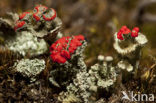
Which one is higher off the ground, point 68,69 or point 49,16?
point 49,16

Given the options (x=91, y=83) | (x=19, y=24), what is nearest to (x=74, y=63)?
(x=91, y=83)

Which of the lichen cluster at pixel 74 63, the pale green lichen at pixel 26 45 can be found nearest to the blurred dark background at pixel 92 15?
the pale green lichen at pixel 26 45

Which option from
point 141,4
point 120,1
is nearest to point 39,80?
point 141,4

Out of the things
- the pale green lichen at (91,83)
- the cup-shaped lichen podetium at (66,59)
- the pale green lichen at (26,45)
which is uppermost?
the pale green lichen at (26,45)

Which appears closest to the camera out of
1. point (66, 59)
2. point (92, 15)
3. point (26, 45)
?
point (66, 59)

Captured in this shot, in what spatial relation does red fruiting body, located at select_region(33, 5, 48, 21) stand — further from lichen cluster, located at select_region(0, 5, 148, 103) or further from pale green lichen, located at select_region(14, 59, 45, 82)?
pale green lichen, located at select_region(14, 59, 45, 82)

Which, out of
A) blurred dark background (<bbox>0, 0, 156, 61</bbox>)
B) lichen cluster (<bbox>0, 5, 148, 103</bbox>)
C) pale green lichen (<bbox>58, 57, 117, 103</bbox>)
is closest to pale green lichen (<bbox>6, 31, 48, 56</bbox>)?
lichen cluster (<bbox>0, 5, 148, 103</bbox>)

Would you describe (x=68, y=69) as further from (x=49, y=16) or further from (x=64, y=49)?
(x=49, y=16)

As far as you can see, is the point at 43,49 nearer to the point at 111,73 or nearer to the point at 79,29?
the point at 111,73

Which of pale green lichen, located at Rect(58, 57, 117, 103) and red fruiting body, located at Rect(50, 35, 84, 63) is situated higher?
red fruiting body, located at Rect(50, 35, 84, 63)

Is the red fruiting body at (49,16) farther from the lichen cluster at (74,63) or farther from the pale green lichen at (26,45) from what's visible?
the pale green lichen at (26,45)
